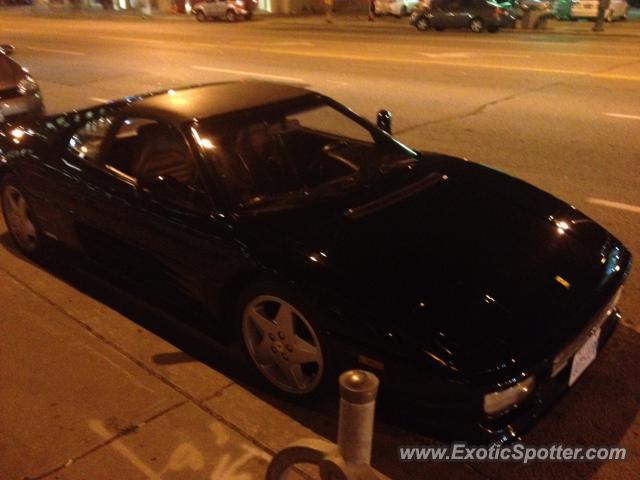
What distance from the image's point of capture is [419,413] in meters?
2.58

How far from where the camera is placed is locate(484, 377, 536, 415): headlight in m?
2.46

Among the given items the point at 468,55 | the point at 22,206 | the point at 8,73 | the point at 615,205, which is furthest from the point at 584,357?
the point at 468,55

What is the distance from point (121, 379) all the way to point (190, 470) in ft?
2.74

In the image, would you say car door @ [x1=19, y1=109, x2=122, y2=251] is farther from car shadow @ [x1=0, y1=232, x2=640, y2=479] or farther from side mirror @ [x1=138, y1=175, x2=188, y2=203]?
side mirror @ [x1=138, y1=175, x2=188, y2=203]

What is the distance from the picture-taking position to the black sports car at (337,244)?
8.41 ft

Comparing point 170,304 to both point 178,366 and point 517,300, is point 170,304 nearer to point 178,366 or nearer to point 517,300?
point 178,366

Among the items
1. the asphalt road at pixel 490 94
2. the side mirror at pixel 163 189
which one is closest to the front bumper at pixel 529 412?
the asphalt road at pixel 490 94

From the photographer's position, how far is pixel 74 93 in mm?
11781

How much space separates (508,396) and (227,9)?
31951mm

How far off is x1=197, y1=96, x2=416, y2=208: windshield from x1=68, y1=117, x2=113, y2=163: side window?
958 millimetres

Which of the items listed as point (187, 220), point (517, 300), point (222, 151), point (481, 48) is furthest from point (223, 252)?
point (481, 48)

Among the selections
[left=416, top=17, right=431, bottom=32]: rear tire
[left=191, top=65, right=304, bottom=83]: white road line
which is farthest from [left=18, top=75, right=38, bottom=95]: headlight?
[left=416, top=17, right=431, bottom=32]: rear tire

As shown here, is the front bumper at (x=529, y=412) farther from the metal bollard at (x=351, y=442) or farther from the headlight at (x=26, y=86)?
the headlight at (x=26, y=86)

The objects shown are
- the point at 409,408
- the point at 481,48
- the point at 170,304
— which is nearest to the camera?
the point at 409,408
